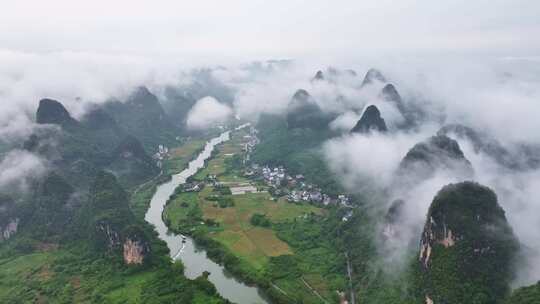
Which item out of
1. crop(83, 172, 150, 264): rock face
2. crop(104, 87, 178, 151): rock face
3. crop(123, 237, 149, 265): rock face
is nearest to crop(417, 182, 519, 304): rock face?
crop(123, 237, 149, 265): rock face

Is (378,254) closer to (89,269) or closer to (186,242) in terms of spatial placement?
(186,242)

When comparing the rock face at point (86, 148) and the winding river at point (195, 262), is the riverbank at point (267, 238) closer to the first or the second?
the winding river at point (195, 262)

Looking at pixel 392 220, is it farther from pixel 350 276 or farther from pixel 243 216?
pixel 243 216

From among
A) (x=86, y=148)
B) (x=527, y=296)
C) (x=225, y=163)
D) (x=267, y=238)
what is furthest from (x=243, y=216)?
(x=527, y=296)

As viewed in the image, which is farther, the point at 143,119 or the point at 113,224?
the point at 143,119

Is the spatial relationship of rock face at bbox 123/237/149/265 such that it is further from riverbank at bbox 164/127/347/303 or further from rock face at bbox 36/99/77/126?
rock face at bbox 36/99/77/126

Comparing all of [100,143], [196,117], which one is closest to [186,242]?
[100,143]
